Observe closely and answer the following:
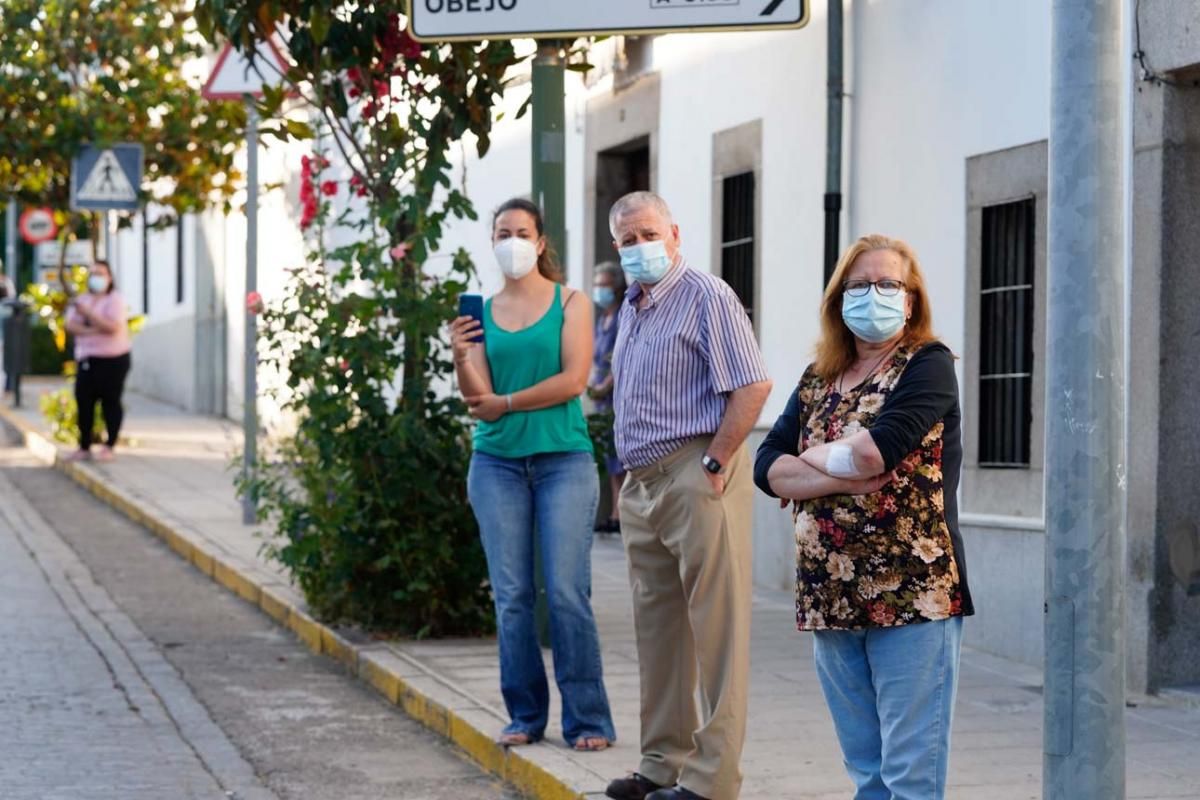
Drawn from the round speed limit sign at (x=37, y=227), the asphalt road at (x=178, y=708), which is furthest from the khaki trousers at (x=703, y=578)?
the round speed limit sign at (x=37, y=227)

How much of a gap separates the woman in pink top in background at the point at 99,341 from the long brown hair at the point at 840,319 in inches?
580

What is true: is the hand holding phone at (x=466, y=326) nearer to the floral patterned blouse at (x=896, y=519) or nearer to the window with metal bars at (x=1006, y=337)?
the floral patterned blouse at (x=896, y=519)

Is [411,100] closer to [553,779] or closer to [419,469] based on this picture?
[419,469]

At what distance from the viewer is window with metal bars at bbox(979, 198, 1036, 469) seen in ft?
31.3

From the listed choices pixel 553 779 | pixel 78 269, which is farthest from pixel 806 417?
pixel 78 269

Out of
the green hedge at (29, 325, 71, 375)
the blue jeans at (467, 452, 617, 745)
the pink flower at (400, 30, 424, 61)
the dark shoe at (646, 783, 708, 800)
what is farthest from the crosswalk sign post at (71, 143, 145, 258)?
the green hedge at (29, 325, 71, 375)

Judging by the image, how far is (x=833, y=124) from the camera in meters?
11.1

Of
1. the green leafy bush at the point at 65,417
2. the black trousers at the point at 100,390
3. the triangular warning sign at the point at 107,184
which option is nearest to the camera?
the black trousers at the point at 100,390

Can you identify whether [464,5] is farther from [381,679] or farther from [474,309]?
[381,679]

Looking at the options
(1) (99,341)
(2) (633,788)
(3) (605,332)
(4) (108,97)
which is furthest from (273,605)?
(4) (108,97)

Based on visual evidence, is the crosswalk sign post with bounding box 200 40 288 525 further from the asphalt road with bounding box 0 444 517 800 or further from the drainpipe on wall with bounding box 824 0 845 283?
the drainpipe on wall with bounding box 824 0 845 283

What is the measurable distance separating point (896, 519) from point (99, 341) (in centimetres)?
1541

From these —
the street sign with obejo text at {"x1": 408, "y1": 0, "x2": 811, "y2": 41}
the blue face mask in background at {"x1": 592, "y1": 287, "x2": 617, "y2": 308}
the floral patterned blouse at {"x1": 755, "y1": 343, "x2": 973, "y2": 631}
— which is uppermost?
the street sign with obejo text at {"x1": 408, "y1": 0, "x2": 811, "y2": 41}

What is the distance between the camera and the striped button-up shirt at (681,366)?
616 centimetres
